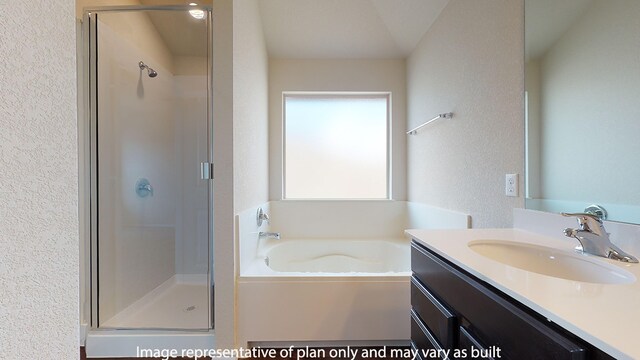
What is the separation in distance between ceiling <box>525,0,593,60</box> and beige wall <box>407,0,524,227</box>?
0.15 ft

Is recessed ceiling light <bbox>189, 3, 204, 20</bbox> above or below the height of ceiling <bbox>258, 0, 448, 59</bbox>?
below

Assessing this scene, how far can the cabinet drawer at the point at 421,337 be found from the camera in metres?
0.87

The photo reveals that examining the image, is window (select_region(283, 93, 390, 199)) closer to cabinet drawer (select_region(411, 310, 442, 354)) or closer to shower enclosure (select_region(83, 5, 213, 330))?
shower enclosure (select_region(83, 5, 213, 330))

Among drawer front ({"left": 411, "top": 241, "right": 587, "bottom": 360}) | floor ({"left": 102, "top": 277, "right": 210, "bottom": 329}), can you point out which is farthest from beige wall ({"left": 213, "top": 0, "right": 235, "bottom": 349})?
drawer front ({"left": 411, "top": 241, "right": 587, "bottom": 360})

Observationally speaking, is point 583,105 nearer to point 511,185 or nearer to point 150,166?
point 511,185

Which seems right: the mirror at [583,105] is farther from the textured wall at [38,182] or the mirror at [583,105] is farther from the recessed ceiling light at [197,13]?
the recessed ceiling light at [197,13]

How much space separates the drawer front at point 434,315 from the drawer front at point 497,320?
30mm

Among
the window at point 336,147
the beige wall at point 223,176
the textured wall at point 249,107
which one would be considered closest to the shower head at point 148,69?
the textured wall at point 249,107

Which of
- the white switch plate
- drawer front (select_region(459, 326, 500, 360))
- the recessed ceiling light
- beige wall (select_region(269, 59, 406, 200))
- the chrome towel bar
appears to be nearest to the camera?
drawer front (select_region(459, 326, 500, 360))

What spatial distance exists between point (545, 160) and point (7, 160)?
1.64m

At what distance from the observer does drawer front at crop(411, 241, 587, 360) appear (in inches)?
18.7

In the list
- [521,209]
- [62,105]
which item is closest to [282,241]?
[521,209]

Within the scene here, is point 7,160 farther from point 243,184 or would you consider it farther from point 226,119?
point 243,184

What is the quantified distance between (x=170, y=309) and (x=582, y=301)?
7.11 ft
